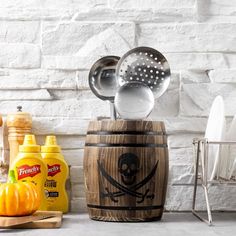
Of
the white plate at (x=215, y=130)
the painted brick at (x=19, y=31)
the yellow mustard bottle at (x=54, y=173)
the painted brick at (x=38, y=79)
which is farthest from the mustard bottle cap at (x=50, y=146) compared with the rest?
the white plate at (x=215, y=130)

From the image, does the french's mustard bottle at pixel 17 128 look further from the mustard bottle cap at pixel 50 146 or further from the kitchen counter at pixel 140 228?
the kitchen counter at pixel 140 228

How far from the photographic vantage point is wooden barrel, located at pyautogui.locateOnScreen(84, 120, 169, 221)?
1.37 meters

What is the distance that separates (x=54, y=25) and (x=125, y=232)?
2.24 ft

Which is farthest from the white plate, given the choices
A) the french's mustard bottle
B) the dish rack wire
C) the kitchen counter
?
the french's mustard bottle

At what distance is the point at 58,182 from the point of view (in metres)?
1.57

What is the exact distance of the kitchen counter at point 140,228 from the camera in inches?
49.1

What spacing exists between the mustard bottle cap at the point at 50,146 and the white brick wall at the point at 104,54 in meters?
0.07

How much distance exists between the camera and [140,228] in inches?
51.5

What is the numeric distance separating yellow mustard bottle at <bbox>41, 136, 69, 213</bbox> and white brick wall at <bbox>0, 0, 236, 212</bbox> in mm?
72

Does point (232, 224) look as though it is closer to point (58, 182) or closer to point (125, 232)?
point (125, 232)

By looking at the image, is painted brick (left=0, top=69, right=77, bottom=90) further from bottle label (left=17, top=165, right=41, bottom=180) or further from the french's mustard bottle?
bottle label (left=17, top=165, right=41, bottom=180)

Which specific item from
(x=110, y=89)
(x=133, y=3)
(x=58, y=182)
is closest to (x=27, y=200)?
(x=58, y=182)

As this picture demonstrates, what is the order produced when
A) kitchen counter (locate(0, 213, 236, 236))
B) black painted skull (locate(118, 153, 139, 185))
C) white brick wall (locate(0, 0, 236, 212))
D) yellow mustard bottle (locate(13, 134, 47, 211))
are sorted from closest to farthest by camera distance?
1. kitchen counter (locate(0, 213, 236, 236))
2. black painted skull (locate(118, 153, 139, 185))
3. yellow mustard bottle (locate(13, 134, 47, 211))
4. white brick wall (locate(0, 0, 236, 212))

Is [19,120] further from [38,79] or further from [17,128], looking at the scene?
[38,79]
